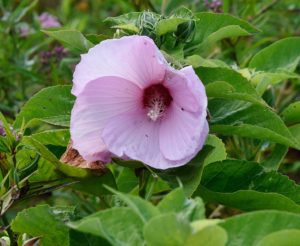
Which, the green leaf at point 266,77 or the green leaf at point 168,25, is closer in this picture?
the green leaf at point 168,25

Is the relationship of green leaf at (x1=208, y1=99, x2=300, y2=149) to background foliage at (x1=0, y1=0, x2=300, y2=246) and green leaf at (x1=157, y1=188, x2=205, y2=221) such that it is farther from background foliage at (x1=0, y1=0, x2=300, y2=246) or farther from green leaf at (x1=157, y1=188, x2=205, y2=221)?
green leaf at (x1=157, y1=188, x2=205, y2=221)

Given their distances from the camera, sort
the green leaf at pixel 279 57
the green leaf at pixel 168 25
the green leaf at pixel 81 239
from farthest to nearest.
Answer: the green leaf at pixel 279 57
the green leaf at pixel 168 25
the green leaf at pixel 81 239

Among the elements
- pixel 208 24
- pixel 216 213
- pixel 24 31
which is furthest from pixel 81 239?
pixel 24 31

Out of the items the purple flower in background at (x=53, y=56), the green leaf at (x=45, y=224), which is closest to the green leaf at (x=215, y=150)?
the green leaf at (x=45, y=224)

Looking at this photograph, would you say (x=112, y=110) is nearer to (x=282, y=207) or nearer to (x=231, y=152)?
(x=282, y=207)

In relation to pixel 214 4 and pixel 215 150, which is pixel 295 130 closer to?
pixel 215 150

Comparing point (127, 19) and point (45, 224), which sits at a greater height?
point (127, 19)

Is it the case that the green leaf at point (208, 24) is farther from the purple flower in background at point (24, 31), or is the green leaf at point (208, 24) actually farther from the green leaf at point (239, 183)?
the purple flower in background at point (24, 31)
